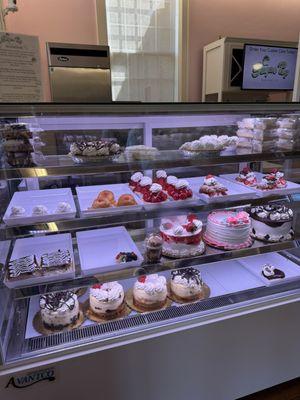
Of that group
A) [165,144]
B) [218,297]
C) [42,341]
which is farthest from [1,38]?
[218,297]

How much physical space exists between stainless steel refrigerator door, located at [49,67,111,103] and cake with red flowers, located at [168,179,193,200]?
2520 millimetres

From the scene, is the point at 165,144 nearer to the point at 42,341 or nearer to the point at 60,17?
the point at 42,341

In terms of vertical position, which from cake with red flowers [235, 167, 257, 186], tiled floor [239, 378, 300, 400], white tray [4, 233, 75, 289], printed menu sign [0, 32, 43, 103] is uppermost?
printed menu sign [0, 32, 43, 103]

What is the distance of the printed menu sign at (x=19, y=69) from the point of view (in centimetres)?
124

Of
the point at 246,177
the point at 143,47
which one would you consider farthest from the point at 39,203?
the point at 143,47

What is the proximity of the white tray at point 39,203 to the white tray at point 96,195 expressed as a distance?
0.05 meters

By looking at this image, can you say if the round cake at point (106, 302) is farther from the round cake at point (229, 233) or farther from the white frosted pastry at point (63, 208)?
the round cake at point (229, 233)

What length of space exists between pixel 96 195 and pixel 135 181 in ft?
0.85

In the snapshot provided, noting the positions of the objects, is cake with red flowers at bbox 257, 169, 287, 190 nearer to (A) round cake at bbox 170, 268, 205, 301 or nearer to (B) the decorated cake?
(B) the decorated cake

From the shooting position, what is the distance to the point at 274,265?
2.22m

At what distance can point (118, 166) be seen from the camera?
4.87ft

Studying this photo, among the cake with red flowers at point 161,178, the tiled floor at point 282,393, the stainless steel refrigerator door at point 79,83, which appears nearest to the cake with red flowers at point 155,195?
the cake with red flowers at point 161,178

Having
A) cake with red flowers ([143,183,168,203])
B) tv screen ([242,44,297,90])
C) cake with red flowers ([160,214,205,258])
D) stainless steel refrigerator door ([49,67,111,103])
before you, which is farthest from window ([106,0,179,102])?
cake with red flowers ([160,214,205,258])

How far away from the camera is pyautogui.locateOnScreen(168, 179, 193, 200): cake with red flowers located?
1762 mm
